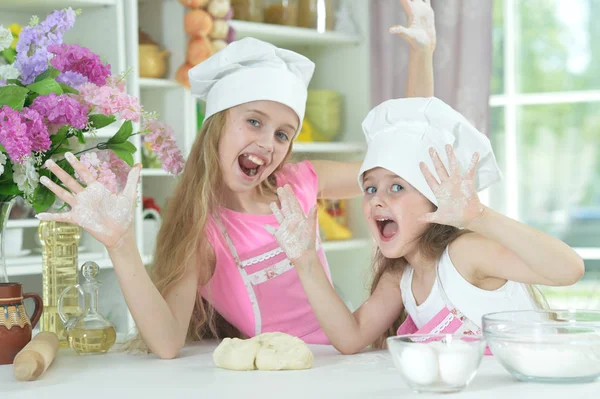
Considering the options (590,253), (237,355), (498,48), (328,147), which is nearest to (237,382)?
(237,355)

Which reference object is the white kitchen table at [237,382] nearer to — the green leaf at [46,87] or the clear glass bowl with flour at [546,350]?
the clear glass bowl with flour at [546,350]

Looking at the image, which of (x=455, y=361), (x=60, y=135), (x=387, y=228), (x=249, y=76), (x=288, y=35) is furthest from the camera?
(x=288, y=35)

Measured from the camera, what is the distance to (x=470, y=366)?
1062 mm

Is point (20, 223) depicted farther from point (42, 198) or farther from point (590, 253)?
point (590, 253)

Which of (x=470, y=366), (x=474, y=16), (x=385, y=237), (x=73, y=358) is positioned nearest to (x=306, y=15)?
(x=474, y=16)

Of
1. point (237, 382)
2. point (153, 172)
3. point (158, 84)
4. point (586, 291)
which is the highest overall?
point (158, 84)

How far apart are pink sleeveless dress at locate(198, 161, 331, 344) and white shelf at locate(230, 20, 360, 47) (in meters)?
1.47

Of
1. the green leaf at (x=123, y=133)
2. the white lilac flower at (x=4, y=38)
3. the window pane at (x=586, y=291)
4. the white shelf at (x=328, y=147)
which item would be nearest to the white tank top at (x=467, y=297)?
the green leaf at (x=123, y=133)

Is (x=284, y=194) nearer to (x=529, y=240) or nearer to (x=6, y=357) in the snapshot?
(x=529, y=240)

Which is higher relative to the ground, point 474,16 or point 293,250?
point 474,16

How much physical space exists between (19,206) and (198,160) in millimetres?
1107

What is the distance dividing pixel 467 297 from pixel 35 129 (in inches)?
31.1

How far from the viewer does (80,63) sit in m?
1.45

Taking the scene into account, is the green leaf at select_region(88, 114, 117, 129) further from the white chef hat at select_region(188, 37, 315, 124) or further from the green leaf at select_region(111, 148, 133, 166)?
the white chef hat at select_region(188, 37, 315, 124)
